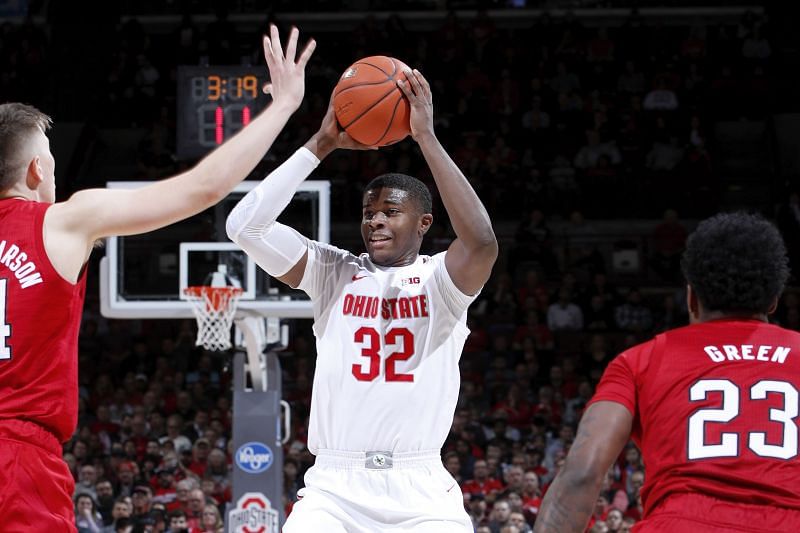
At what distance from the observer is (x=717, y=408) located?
3.32 metres

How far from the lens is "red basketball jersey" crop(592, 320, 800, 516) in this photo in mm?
3258

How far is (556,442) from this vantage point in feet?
44.8

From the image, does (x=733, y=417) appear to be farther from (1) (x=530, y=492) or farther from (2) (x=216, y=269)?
(1) (x=530, y=492)

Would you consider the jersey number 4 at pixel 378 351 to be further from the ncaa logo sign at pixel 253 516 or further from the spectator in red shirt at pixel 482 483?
the spectator in red shirt at pixel 482 483

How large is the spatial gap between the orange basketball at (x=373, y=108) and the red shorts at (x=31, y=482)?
2045 millimetres

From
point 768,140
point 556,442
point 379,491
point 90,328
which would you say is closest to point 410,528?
point 379,491

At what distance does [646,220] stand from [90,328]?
327 inches

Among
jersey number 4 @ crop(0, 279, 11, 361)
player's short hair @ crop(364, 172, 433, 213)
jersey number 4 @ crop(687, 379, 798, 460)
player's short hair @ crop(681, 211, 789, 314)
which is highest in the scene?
player's short hair @ crop(364, 172, 433, 213)

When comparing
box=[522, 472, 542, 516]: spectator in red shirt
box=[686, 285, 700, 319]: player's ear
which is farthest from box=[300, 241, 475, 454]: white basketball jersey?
box=[522, 472, 542, 516]: spectator in red shirt

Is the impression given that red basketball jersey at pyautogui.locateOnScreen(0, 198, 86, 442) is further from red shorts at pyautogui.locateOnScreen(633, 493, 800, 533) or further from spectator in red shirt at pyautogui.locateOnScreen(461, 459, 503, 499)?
spectator in red shirt at pyautogui.locateOnScreen(461, 459, 503, 499)

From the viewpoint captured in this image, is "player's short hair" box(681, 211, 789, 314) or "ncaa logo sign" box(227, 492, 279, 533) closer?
"player's short hair" box(681, 211, 789, 314)

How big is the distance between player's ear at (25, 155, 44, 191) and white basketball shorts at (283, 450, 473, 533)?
1753 mm

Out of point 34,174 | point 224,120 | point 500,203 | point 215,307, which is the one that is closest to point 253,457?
point 215,307

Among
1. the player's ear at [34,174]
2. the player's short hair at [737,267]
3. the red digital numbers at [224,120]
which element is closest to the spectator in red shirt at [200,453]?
the red digital numbers at [224,120]
